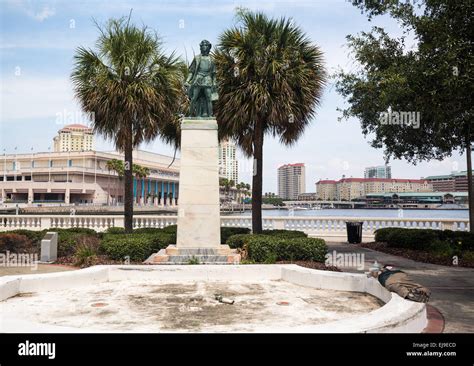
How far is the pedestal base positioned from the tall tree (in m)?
6.27

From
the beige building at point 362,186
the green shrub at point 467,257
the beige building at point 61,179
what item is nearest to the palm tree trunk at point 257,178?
the green shrub at point 467,257

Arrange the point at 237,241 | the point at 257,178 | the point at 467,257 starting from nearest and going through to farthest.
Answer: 1. the point at 467,257
2. the point at 237,241
3. the point at 257,178

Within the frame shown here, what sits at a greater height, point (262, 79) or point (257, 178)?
point (262, 79)

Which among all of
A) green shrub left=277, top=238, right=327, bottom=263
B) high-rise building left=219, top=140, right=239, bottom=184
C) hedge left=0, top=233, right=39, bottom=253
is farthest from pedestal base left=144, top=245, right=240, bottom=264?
high-rise building left=219, top=140, right=239, bottom=184

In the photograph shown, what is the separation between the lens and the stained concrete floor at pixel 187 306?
5.71 m

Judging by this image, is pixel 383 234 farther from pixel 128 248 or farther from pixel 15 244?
pixel 15 244

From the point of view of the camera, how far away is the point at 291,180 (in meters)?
181

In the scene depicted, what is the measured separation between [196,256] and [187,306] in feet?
16.5

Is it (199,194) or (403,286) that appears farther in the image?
(199,194)

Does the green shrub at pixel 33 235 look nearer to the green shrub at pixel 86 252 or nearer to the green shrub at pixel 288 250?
the green shrub at pixel 86 252

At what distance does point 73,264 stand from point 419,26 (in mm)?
11517

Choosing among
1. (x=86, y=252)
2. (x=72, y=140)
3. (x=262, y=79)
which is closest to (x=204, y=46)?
(x=262, y=79)

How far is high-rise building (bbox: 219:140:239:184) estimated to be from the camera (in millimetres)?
72725
